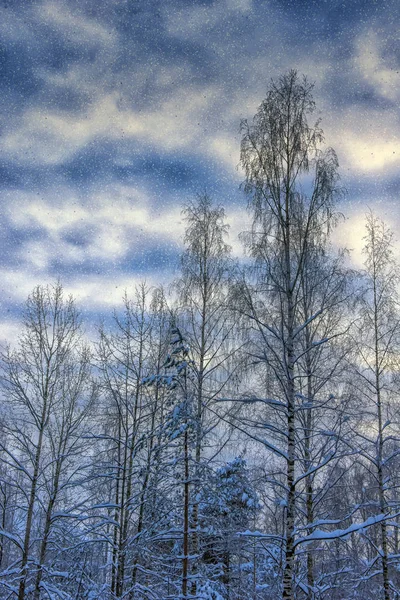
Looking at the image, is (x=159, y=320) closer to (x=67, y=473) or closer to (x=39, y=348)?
(x=39, y=348)

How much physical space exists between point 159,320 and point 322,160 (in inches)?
267

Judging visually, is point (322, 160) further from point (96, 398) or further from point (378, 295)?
point (96, 398)

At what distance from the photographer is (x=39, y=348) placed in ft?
35.6

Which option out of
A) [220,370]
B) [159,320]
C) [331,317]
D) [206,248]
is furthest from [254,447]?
[206,248]

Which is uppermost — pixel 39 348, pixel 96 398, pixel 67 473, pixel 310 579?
pixel 39 348

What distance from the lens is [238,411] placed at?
687cm

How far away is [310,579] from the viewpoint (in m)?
8.80

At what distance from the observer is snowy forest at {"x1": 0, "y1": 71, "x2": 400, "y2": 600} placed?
7.20m

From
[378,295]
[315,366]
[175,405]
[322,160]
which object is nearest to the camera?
[322,160]

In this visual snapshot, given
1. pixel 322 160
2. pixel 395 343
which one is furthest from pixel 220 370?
pixel 322 160

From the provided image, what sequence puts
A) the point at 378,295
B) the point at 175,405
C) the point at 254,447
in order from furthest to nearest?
the point at 378,295 → the point at 254,447 → the point at 175,405

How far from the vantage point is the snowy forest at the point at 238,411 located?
7.20 metres

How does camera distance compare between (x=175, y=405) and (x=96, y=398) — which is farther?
(x=96, y=398)

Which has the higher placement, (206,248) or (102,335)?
(206,248)
